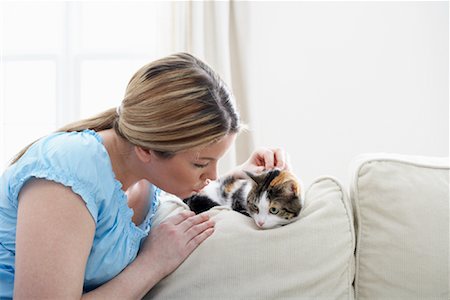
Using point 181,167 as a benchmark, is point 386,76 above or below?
above

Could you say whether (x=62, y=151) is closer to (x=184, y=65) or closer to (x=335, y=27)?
(x=184, y=65)

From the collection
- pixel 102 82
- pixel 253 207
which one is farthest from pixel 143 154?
pixel 102 82

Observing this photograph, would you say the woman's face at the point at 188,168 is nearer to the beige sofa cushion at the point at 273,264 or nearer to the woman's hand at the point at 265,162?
the beige sofa cushion at the point at 273,264

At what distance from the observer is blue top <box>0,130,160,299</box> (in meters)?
1.08

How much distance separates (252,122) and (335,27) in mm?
694

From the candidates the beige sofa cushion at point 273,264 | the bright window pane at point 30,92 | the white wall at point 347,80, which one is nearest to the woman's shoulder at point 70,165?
the beige sofa cushion at point 273,264

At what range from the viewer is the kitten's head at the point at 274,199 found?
4.09 ft

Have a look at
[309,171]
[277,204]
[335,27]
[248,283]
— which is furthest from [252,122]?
[248,283]

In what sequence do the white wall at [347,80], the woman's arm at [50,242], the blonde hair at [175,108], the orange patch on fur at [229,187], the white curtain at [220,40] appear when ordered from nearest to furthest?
the woman's arm at [50,242], the blonde hair at [175,108], the orange patch on fur at [229,187], the white curtain at [220,40], the white wall at [347,80]

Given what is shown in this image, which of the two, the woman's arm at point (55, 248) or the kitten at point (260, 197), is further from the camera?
the kitten at point (260, 197)

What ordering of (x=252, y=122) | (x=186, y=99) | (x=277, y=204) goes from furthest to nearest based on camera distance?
(x=252, y=122) → (x=277, y=204) → (x=186, y=99)

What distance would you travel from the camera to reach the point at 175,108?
1106 mm

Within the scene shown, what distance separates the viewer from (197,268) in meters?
1.15

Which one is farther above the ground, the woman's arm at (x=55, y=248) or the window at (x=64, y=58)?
the window at (x=64, y=58)
